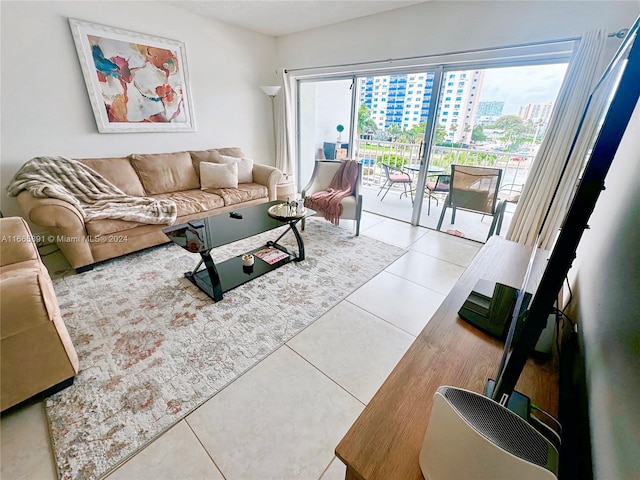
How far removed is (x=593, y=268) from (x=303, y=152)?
15.1 feet

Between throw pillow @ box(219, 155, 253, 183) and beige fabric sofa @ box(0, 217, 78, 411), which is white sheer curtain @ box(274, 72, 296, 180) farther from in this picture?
beige fabric sofa @ box(0, 217, 78, 411)

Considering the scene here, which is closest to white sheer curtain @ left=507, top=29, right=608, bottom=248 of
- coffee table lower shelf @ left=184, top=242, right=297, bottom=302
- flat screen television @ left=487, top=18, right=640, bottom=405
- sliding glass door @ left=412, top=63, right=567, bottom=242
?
sliding glass door @ left=412, top=63, right=567, bottom=242

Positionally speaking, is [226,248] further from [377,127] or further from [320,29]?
[320,29]

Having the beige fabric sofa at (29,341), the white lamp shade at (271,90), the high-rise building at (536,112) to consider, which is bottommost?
the beige fabric sofa at (29,341)

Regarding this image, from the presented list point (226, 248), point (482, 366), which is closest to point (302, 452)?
point (482, 366)

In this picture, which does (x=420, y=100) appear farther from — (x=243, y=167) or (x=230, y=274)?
(x=230, y=274)

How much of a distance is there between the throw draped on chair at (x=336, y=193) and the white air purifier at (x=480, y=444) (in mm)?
2736

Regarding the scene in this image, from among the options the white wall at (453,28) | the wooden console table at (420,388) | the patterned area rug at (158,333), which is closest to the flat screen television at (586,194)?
the wooden console table at (420,388)

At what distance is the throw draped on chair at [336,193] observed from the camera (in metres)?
3.26

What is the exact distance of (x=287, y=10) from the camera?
131 inches

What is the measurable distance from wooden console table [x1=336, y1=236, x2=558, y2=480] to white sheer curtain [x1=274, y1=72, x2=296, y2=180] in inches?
162

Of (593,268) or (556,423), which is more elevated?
(593,268)

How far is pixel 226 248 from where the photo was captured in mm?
3047

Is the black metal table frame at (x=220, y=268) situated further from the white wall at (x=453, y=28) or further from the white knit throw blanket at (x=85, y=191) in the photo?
the white wall at (x=453, y=28)
